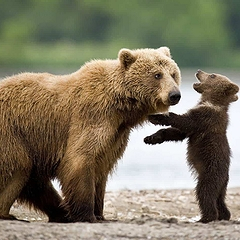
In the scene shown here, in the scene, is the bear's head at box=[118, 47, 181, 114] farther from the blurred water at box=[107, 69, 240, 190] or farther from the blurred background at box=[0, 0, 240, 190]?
the blurred background at box=[0, 0, 240, 190]

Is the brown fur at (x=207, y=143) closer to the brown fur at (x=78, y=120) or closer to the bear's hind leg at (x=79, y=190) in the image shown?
the brown fur at (x=78, y=120)

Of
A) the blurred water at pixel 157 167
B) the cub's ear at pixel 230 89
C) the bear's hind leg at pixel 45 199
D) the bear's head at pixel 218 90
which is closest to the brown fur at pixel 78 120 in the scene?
the bear's hind leg at pixel 45 199

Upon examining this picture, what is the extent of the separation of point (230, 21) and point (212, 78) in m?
34.1

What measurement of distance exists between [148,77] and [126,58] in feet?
0.87

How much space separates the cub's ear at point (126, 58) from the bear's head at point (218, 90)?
922 mm

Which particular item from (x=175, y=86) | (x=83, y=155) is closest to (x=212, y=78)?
(x=175, y=86)

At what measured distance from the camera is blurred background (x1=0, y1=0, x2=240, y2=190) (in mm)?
37094

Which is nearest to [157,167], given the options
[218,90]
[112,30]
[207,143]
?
[218,90]

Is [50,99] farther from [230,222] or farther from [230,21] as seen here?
Result: [230,21]

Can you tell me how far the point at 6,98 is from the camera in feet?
30.7

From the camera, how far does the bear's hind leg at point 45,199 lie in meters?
9.57

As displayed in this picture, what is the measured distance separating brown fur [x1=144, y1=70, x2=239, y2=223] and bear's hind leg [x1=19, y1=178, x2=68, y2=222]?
1046 mm

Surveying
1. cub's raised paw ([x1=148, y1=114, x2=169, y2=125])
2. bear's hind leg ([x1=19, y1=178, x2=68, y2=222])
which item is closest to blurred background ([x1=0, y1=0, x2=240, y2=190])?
bear's hind leg ([x1=19, y1=178, x2=68, y2=222])

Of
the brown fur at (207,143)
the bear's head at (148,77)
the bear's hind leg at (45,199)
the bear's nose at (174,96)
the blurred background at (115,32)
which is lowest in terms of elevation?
the bear's hind leg at (45,199)
